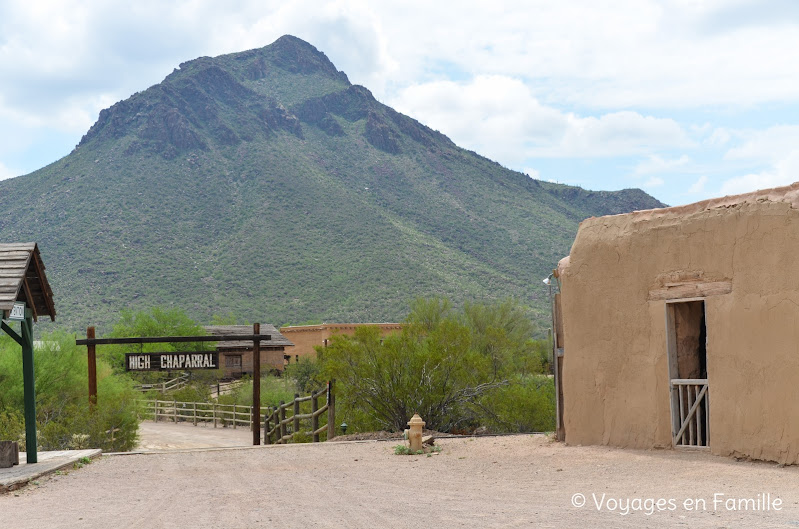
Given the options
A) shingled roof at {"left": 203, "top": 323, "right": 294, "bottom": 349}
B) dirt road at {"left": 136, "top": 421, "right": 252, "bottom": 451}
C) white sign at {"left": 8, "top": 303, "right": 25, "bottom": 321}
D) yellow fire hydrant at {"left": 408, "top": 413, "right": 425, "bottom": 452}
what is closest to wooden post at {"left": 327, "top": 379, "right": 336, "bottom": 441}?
yellow fire hydrant at {"left": 408, "top": 413, "right": 425, "bottom": 452}

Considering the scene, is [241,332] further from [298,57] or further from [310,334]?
[298,57]

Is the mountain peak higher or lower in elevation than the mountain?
higher

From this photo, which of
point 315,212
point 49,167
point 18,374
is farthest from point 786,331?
point 49,167

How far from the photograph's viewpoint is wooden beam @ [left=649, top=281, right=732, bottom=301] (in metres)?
11.3

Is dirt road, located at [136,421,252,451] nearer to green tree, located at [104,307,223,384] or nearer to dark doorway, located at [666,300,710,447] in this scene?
green tree, located at [104,307,223,384]

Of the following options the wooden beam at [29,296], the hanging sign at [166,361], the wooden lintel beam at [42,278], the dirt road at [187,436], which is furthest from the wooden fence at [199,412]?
the wooden beam at [29,296]

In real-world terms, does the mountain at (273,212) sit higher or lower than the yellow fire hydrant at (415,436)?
higher

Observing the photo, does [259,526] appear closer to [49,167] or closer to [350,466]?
[350,466]

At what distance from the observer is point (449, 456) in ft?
44.0

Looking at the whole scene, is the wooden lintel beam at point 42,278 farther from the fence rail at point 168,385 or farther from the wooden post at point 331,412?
the fence rail at point 168,385

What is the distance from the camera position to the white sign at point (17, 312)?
12.0 metres

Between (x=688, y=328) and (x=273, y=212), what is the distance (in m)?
60.1

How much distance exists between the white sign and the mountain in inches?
1666

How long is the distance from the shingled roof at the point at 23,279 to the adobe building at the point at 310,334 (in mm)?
34410
